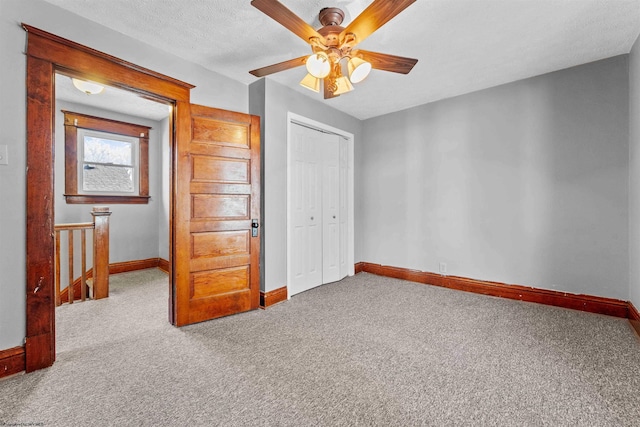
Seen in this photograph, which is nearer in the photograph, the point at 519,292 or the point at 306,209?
the point at 519,292

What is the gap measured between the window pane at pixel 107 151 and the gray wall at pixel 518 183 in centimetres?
421

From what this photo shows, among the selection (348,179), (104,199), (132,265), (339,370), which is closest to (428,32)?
(348,179)

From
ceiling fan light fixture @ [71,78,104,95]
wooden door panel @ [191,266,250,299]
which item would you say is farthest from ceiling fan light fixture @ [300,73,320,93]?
ceiling fan light fixture @ [71,78,104,95]

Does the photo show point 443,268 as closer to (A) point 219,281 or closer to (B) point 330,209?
(B) point 330,209

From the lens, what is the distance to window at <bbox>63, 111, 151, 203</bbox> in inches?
157

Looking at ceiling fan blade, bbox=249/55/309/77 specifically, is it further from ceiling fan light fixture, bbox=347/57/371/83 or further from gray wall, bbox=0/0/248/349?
gray wall, bbox=0/0/248/349

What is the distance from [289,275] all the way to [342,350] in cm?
133

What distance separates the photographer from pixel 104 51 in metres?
2.17

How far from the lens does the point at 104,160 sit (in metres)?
4.34

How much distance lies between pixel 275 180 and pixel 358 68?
5.24 ft

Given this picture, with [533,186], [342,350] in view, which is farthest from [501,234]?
[342,350]

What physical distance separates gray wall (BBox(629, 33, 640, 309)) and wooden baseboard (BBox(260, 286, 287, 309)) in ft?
10.8

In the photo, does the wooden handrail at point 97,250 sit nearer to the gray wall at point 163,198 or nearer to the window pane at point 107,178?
the window pane at point 107,178

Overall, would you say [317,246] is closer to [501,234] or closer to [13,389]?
[501,234]
